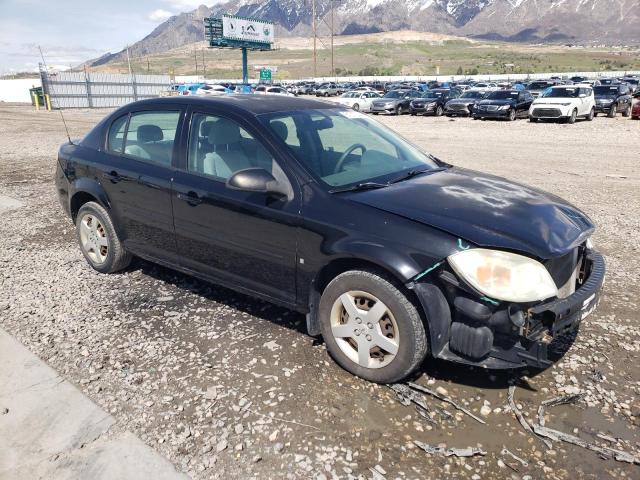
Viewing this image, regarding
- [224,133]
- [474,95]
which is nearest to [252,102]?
[224,133]

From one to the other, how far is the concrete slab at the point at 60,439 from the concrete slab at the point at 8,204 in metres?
5.22

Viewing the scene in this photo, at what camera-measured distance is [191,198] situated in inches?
151

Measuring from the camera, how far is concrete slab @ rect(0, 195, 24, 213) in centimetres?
769

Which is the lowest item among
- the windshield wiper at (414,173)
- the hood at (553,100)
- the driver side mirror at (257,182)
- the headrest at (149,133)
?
the hood at (553,100)

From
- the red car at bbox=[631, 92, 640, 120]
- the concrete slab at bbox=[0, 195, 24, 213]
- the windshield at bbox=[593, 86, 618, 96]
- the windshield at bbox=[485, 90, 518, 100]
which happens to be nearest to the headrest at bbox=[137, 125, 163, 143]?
the concrete slab at bbox=[0, 195, 24, 213]

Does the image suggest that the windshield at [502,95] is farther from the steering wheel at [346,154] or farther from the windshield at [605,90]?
the steering wheel at [346,154]

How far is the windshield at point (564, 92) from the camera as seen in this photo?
22266mm

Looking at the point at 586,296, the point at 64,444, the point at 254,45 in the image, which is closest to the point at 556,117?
the point at 586,296

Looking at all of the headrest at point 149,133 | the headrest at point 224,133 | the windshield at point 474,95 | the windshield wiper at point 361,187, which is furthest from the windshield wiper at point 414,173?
the windshield at point 474,95

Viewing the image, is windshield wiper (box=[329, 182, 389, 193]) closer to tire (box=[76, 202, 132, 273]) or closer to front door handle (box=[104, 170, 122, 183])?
front door handle (box=[104, 170, 122, 183])

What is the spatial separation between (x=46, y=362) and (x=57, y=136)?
17.6m

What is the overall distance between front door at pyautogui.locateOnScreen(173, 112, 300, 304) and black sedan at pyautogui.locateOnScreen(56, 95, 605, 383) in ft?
0.03

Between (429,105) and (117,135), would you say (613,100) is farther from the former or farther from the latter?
(117,135)

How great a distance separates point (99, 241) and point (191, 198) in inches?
61.5
